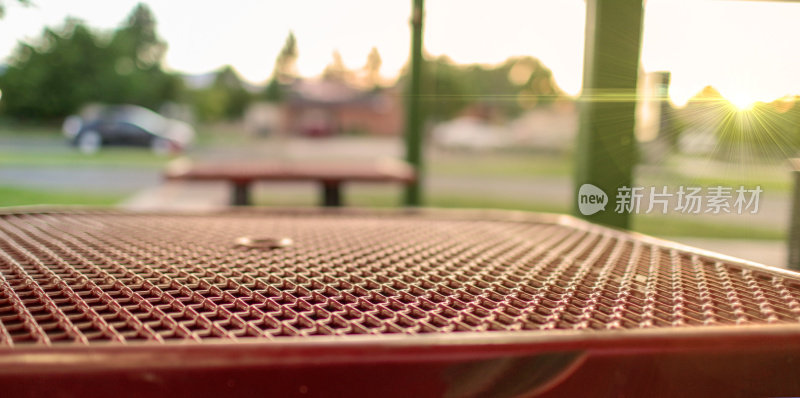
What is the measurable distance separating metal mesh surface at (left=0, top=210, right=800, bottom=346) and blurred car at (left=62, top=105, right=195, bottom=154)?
21.0 feet

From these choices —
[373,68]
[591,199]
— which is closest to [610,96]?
[591,199]

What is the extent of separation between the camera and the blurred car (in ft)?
23.7

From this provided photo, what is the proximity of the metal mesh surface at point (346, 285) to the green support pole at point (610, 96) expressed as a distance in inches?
29.8

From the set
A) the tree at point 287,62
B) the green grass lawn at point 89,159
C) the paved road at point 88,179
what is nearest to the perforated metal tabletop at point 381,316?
the tree at point 287,62

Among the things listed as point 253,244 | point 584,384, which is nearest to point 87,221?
point 253,244

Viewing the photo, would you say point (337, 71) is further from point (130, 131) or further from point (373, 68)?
point (130, 131)

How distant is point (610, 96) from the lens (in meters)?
1.90

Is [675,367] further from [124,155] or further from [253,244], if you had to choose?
[124,155]

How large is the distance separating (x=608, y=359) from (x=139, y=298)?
0.52 metres

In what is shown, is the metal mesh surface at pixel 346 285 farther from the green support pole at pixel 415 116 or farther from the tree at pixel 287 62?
the tree at pixel 287 62

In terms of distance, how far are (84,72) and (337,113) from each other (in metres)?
3.48

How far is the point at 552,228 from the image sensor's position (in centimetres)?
138

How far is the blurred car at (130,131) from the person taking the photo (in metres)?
7.22

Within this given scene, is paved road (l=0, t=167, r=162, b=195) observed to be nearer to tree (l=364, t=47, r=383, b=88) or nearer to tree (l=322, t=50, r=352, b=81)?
tree (l=322, t=50, r=352, b=81)
